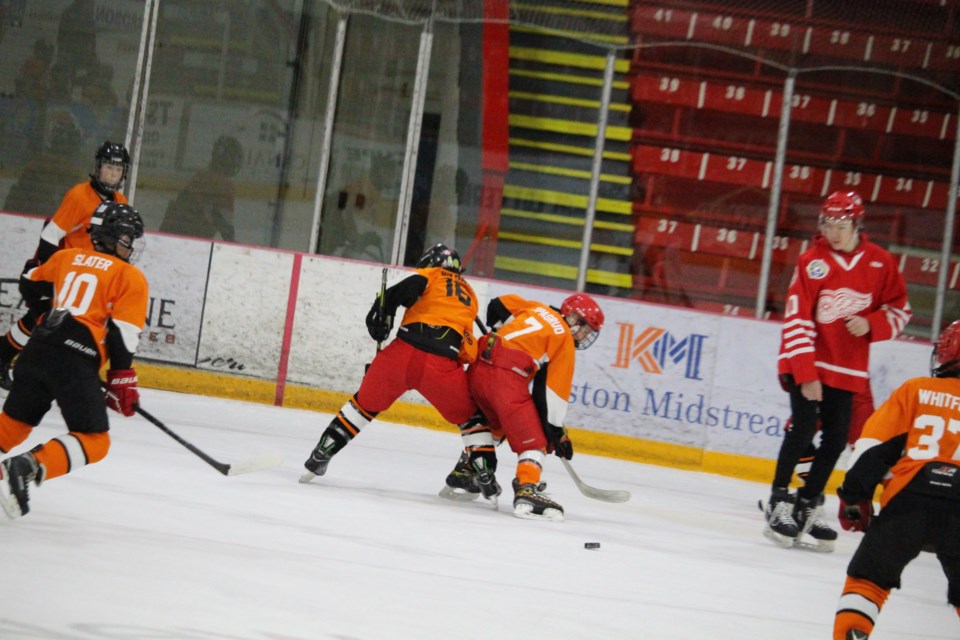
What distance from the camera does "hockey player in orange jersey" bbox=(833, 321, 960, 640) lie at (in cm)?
262

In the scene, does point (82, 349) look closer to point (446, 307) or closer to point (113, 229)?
point (113, 229)

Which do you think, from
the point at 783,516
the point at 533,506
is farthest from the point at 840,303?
the point at 533,506

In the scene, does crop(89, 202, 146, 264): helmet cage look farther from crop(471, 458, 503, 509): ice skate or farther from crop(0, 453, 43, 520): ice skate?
crop(471, 458, 503, 509): ice skate

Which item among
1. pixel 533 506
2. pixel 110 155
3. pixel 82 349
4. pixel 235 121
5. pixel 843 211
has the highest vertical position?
pixel 235 121

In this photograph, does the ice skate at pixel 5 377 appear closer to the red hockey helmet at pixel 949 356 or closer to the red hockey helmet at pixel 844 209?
the red hockey helmet at pixel 844 209

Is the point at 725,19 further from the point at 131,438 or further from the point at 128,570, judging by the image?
the point at 128,570

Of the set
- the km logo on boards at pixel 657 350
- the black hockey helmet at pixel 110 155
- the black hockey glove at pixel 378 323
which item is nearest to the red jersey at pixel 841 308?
the black hockey glove at pixel 378 323

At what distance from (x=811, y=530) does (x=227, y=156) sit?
4.53 metres

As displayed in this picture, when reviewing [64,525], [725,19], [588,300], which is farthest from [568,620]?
[725,19]

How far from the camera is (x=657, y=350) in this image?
6.76m

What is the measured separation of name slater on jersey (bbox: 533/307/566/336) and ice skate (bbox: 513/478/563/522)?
597 mm

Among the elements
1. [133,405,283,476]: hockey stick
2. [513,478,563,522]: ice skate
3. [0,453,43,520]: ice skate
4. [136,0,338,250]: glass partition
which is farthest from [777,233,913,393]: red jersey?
[136,0,338,250]: glass partition

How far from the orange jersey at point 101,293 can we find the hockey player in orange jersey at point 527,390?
155cm

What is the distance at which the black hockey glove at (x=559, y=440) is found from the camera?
454 centimetres
